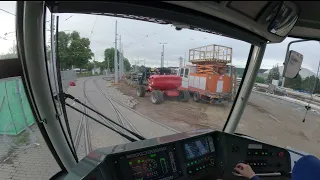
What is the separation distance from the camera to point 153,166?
5.77 feet

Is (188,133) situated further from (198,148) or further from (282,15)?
(282,15)

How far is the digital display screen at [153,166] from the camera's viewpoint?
1.65m

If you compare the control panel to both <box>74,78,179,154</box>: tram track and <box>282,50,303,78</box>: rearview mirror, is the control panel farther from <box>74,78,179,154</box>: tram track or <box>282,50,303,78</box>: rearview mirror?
<box>282,50,303,78</box>: rearview mirror

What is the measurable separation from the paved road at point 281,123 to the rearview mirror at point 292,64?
0.59 m

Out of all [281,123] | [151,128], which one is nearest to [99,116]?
[151,128]

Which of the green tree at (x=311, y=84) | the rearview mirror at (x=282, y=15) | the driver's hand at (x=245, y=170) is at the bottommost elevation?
the driver's hand at (x=245, y=170)

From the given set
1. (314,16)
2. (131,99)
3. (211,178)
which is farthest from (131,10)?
(131,99)

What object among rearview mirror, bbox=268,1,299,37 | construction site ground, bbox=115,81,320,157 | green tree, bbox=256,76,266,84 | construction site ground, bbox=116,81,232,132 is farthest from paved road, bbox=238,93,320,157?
rearview mirror, bbox=268,1,299,37

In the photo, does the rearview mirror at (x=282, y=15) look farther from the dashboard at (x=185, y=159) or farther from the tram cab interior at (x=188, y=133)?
the dashboard at (x=185, y=159)

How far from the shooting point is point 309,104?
235 cm

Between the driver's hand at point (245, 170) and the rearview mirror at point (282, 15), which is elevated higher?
the rearview mirror at point (282, 15)

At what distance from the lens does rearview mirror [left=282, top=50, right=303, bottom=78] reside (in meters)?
2.04

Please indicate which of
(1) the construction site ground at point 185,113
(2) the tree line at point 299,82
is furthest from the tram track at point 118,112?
(2) the tree line at point 299,82

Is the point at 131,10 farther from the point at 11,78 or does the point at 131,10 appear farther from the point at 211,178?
the point at 211,178
